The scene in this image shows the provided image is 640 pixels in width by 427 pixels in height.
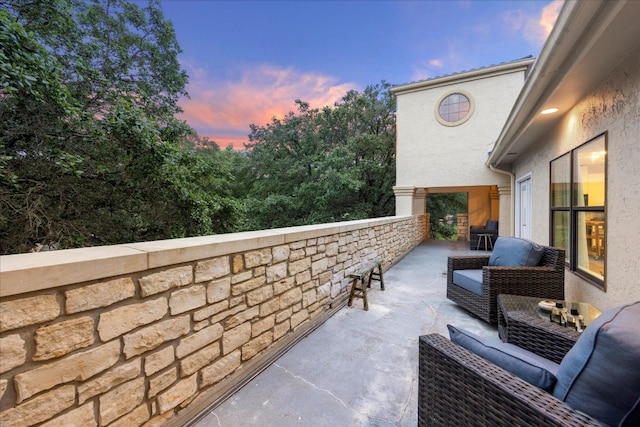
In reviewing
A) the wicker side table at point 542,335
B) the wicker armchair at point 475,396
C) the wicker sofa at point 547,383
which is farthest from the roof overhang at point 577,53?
the wicker armchair at point 475,396

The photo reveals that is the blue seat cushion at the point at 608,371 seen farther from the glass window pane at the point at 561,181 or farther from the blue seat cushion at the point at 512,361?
the glass window pane at the point at 561,181

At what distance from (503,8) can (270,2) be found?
22.6 feet

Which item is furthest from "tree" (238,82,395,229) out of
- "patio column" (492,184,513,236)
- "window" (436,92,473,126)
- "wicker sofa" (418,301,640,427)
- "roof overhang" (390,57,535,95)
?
"wicker sofa" (418,301,640,427)

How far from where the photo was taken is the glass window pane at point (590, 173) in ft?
9.13

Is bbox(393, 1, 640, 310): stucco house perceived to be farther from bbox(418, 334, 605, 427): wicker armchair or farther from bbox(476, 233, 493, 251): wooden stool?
bbox(418, 334, 605, 427): wicker armchair

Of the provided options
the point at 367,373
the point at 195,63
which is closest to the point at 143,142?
the point at 367,373

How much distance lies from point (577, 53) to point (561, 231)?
260 centimetres

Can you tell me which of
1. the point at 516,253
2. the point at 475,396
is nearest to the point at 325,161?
the point at 516,253

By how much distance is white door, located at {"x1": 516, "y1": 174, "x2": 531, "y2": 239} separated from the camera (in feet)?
19.2

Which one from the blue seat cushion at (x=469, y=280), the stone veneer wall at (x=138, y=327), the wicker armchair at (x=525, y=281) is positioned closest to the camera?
the stone veneer wall at (x=138, y=327)

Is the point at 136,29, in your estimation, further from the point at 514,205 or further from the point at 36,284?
the point at 514,205

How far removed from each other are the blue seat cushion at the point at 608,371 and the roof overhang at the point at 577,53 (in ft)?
5.60

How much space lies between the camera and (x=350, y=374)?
7.23 feet

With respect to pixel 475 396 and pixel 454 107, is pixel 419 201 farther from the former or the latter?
pixel 475 396
